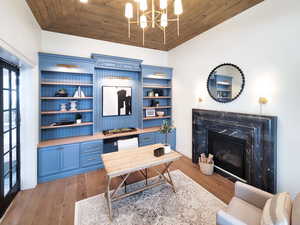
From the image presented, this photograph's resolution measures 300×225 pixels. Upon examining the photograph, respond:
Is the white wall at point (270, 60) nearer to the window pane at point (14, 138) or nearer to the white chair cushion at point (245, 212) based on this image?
the white chair cushion at point (245, 212)

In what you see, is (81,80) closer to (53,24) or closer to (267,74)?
(53,24)

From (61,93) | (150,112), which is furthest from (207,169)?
(61,93)

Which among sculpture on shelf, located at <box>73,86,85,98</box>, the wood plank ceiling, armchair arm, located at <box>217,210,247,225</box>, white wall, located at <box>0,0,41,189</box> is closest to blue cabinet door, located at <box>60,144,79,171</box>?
white wall, located at <box>0,0,41,189</box>

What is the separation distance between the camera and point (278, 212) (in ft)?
3.49

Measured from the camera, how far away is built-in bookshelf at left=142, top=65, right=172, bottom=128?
158 inches

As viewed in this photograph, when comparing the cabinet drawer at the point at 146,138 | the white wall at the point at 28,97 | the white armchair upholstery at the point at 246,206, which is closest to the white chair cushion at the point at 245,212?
the white armchair upholstery at the point at 246,206

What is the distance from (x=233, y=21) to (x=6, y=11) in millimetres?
3412

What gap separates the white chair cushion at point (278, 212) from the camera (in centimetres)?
100

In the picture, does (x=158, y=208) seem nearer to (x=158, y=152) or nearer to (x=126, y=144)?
(x=158, y=152)

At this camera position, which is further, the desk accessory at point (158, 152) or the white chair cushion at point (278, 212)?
the desk accessory at point (158, 152)

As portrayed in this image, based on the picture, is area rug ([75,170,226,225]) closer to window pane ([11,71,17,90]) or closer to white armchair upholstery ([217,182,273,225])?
white armchair upholstery ([217,182,273,225])

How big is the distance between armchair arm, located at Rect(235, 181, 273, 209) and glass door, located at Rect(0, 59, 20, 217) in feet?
10.3

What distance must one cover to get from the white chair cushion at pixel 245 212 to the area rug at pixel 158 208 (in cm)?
45

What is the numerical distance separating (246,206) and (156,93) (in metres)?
3.29
